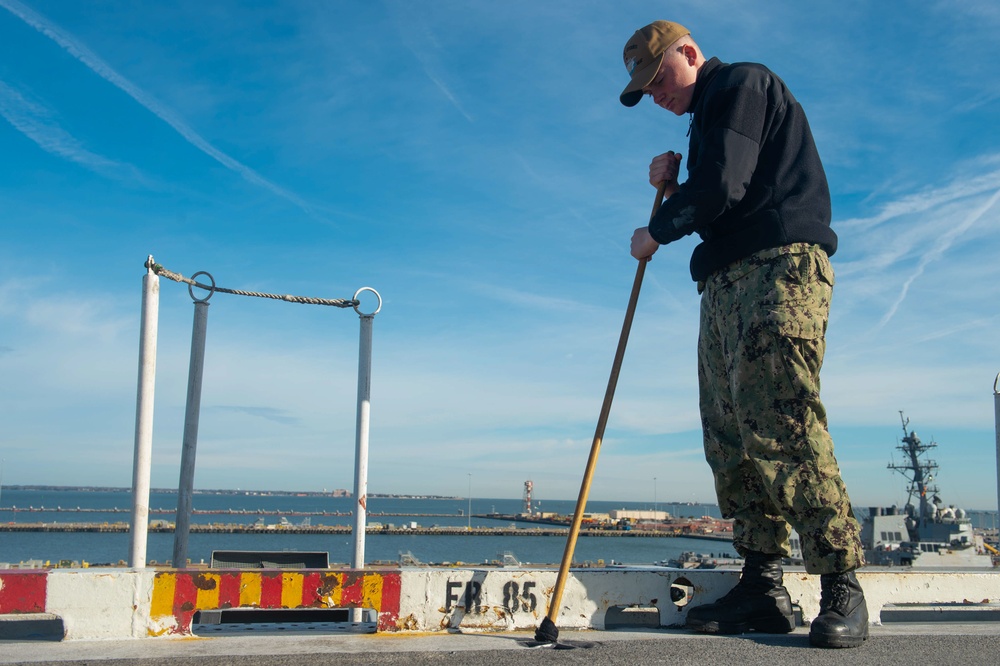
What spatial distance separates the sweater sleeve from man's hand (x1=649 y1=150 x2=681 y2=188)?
317mm

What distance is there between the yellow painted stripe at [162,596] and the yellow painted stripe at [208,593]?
0.25 ft

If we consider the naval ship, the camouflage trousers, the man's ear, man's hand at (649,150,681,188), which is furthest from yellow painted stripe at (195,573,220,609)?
the naval ship

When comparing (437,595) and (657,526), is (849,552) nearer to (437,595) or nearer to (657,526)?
(437,595)

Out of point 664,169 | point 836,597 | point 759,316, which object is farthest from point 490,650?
point 664,169

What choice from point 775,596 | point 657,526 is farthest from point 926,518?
point 657,526

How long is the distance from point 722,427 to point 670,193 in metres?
0.95

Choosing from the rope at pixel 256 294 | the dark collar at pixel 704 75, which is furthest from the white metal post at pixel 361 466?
the dark collar at pixel 704 75

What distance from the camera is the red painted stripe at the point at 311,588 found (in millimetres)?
2461

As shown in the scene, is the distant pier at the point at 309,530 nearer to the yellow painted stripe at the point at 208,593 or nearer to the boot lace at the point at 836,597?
the yellow painted stripe at the point at 208,593

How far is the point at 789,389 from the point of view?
8.02ft

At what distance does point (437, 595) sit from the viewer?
251cm

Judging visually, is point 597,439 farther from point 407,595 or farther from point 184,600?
point 184,600

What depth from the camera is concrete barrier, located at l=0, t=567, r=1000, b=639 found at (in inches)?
89.0

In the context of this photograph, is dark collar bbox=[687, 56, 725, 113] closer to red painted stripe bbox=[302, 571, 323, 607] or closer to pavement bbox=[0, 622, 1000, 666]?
pavement bbox=[0, 622, 1000, 666]
